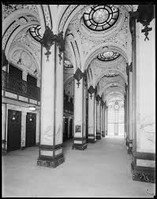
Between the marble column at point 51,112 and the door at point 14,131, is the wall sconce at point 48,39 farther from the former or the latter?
the door at point 14,131

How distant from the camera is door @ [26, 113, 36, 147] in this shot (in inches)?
527

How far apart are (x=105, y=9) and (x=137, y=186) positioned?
9103 millimetres

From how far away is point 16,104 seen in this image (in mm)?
11398

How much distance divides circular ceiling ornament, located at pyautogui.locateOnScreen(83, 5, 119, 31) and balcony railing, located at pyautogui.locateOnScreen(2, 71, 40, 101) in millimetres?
5698

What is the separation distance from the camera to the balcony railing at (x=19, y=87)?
34.2 feet

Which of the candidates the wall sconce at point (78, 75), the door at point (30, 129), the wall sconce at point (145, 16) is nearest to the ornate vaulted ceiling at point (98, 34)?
the wall sconce at point (78, 75)

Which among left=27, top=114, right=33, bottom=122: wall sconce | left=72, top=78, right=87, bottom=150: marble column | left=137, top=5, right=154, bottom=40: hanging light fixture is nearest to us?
left=137, top=5, right=154, bottom=40: hanging light fixture

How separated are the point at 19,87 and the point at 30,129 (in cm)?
349

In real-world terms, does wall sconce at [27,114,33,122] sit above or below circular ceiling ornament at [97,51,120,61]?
below

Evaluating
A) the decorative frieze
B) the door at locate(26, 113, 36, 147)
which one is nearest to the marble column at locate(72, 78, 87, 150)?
the door at locate(26, 113, 36, 147)

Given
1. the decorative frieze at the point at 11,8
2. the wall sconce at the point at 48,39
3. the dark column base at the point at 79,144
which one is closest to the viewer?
the wall sconce at the point at 48,39

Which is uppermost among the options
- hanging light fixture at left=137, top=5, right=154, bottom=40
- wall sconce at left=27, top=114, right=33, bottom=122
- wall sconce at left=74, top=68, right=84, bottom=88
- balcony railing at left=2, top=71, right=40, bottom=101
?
Result: hanging light fixture at left=137, top=5, right=154, bottom=40

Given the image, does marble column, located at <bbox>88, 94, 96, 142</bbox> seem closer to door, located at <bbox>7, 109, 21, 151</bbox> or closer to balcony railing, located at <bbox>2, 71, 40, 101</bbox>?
balcony railing, located at <bbox>2, 71, 40, 101</bbox>

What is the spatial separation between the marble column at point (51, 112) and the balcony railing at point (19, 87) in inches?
149
